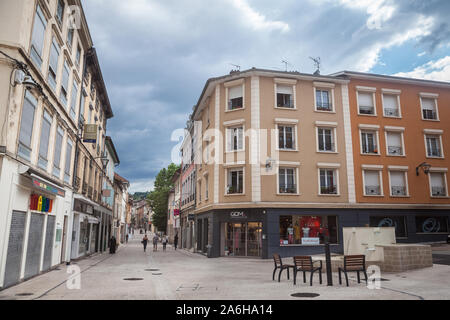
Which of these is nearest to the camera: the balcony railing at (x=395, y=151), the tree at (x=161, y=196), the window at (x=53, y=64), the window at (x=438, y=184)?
the window at (x=53, y=64)

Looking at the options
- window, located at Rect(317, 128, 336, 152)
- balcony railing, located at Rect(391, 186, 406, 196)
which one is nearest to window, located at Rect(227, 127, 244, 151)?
window, located at Rect(317, 128, 336, 152)

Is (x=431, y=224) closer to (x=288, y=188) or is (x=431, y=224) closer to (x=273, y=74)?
(x=288, y=188)

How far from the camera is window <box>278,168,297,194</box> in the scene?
23172 millimetres

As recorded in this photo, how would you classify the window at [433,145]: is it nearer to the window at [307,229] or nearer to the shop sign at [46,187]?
the window at [307,229]

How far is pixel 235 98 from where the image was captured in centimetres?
2505

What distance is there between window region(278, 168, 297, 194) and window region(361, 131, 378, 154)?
5749mm

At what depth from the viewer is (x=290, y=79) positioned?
80.2ft

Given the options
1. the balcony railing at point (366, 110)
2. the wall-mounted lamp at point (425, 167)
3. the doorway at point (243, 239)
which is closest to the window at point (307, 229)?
the doorway at point (243, 239)

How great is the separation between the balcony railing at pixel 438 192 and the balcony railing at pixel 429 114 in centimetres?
546

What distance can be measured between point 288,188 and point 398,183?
8.59m

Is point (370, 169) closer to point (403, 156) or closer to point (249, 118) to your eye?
point (403, 156)

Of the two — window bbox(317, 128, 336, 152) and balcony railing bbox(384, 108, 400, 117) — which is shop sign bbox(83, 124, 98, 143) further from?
balcony railing bbox(384, 108, 400, 117)

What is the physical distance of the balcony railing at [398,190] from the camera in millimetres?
24750

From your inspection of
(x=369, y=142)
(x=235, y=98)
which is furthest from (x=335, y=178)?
(x=235, y=98)
